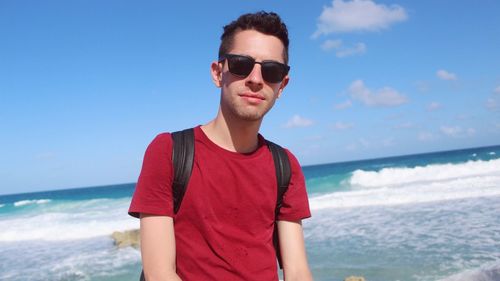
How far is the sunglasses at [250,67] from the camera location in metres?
2.10

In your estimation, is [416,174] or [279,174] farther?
[416,174]

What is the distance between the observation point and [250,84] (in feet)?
6.90

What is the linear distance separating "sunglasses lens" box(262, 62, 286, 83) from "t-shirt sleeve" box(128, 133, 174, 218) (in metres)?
0.62

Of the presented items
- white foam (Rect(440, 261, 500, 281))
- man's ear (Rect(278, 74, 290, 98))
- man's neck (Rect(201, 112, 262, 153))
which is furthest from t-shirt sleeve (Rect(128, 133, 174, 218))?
white foam (Rect(440, 261, 500, 281))

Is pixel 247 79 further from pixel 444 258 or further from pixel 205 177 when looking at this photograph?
pixel 444 258

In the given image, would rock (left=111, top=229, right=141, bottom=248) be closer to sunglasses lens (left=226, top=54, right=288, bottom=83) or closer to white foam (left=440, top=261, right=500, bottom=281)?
white foam (left=440, top=261, right=500, bottom=281)

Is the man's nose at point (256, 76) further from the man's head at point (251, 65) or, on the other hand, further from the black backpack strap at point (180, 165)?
the black backpack strap at point (180, 165)

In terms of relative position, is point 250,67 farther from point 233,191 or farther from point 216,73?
point 233,191

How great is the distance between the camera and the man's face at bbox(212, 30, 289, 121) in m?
2.10

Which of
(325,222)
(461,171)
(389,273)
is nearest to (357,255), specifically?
(389,273)

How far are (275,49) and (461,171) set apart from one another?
3607cm

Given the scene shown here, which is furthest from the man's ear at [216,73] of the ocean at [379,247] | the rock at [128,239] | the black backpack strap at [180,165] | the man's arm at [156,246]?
the rock at [128,239]

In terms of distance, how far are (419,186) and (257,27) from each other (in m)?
25.4

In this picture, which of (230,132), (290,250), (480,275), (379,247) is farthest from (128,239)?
(230,132)
